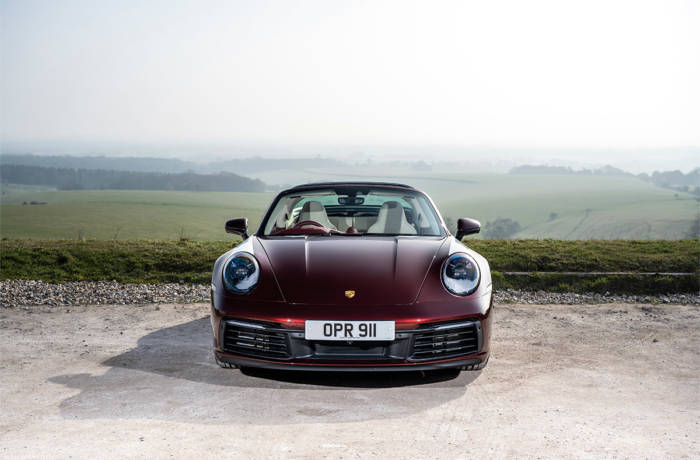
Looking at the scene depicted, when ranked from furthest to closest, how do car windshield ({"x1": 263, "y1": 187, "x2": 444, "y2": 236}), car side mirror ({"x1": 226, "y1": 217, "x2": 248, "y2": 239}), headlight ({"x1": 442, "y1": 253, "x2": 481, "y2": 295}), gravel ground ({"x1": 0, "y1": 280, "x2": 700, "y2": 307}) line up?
gravel ground ({"x1": 0, "y1": 280, "x2": 700, "y2": 307}), car side mirror ({"x1": 226, "y1": 217, "x2": 248, "y2": 239}), car windshield ({"x1": 263, "y1": 187, "x2": 444, "y2": 236}), headlight ({"x1": 442, "y1": 253, "x2": 481, "y2": 295})

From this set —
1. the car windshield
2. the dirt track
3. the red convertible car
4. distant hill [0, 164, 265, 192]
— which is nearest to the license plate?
the red convertible car

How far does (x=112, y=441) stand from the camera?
11.8 ft

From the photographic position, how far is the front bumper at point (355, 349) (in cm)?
397

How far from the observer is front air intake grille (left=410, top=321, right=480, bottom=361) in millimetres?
4031

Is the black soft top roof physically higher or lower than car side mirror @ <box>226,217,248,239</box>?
higher

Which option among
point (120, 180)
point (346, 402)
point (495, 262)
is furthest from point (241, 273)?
point (120, 180)

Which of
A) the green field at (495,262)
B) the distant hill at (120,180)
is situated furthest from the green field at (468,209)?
the green field at (495,262)

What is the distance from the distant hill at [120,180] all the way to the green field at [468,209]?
9472mm

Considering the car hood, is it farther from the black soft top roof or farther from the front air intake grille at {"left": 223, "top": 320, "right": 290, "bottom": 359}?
the black soft top roof

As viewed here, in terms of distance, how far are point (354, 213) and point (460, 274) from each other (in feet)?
7.29

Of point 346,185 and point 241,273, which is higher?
point 346,185

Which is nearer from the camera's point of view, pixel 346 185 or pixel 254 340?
pixel 254 340

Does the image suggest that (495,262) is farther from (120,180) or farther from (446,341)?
(120,180)

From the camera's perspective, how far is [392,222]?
5.57 metres
